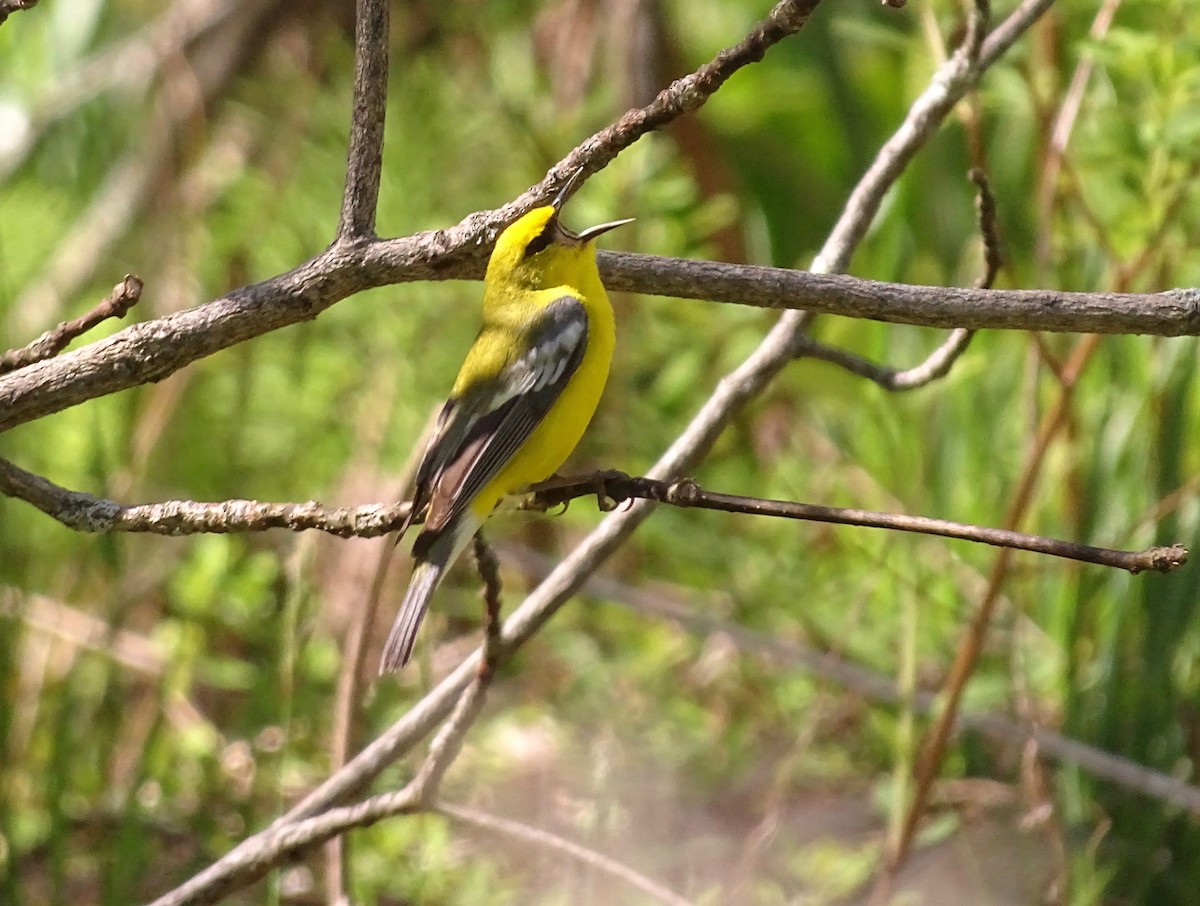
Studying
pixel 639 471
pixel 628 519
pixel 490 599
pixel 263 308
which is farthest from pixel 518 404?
pixel 639 471

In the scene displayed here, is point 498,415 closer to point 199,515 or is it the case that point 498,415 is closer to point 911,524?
point 199,515

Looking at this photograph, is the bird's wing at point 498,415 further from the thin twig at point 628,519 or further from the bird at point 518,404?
the thin twig at point 628,519

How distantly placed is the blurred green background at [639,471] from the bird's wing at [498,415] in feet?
1.11

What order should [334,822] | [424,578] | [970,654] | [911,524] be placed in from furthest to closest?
[970,654]
[424,578]
[334,822]
[911,524]

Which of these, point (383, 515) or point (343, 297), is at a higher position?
point (343, 297)

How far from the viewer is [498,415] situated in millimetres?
2145

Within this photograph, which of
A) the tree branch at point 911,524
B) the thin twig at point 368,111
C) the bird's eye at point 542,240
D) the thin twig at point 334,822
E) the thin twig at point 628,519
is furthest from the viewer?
the bird's eye at point 542,240

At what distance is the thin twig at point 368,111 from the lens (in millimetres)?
1436

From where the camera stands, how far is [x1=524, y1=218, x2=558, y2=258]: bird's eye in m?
2.35

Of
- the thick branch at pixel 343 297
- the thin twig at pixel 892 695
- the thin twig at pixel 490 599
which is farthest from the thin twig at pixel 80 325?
the thin twig at pixel 892 695

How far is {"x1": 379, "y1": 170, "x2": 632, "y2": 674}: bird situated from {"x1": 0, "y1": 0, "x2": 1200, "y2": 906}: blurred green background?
33 centimetres

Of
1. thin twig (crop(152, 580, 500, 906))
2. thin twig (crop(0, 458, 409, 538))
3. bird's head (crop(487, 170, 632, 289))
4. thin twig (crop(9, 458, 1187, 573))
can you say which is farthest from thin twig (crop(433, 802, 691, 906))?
bird's head (crop(487, 170, 632, 289))

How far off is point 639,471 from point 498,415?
1.23 m

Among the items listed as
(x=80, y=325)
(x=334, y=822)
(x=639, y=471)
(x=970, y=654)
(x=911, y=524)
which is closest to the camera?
(x=911, y=524)
